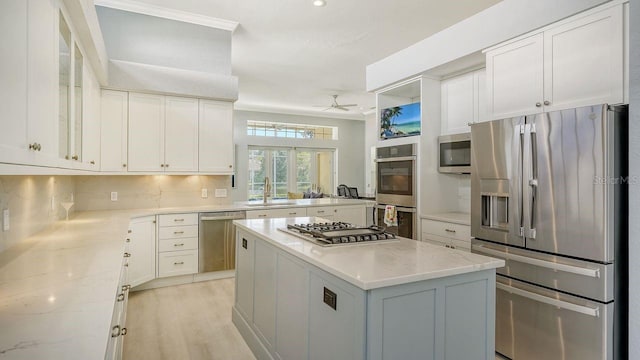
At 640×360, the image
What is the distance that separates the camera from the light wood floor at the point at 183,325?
104 inches

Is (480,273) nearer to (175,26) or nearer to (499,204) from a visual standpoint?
(499,204)

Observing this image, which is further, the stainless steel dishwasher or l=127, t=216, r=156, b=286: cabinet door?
the stainless steel dishwasher

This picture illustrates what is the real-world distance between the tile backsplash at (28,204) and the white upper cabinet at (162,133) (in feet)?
3.22

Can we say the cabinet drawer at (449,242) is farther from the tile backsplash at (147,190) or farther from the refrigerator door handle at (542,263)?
the tile backsplash at (147,190)

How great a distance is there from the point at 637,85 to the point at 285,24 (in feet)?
11.9

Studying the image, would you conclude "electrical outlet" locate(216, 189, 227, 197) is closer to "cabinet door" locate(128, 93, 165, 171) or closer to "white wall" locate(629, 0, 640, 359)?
"cabinet door" locate(128, 93, 165, 171)

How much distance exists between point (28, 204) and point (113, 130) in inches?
72.3

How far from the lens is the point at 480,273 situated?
1724 mm

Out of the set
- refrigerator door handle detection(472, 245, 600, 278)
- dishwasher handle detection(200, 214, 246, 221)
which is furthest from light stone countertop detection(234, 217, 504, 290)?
dishwasher handle detection(200, 214, 246, 221)

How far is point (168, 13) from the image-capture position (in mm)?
4070

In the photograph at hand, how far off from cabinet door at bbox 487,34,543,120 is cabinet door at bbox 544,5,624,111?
0.20ft

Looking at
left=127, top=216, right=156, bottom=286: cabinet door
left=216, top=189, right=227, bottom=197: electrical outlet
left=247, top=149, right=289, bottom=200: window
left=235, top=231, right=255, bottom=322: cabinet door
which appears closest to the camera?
left=235, top=231, right=255, bottom=322: cabinet door

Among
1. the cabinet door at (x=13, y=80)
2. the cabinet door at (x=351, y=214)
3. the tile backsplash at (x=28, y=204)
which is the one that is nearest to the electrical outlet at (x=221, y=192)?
the cabinet door at (x=351, y=214)

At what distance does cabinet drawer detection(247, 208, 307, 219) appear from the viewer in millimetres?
4594
